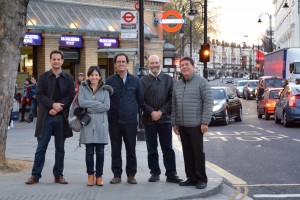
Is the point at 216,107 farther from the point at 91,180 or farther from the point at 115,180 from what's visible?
the point at 91,180

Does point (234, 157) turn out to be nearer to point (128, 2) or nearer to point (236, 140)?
point (236, 140)

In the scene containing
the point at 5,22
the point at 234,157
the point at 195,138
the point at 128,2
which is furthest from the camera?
the point at 128,2

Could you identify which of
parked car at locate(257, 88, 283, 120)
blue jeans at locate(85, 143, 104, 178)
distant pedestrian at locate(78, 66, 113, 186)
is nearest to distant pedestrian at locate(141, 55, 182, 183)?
distant pedestrian at locate(78, 66, 113, 186)

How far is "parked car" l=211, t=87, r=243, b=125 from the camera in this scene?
22984mm

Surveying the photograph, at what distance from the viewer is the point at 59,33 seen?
3106cm

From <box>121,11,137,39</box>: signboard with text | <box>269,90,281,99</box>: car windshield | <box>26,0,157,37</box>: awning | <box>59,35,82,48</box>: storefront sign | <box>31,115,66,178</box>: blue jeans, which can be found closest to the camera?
<box>31,115,66,178</box>: blue jeans

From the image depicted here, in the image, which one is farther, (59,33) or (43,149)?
(59,33)

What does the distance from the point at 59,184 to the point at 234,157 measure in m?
5.35

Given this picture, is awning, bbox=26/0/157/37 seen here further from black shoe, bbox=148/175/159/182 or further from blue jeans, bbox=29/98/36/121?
black shoe, bbox=148/175/159/182

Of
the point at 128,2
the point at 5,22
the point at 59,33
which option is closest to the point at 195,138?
the point at 5,22

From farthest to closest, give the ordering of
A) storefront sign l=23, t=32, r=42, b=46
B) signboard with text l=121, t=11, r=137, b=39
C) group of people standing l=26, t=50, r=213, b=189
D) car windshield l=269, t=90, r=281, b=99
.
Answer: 1. storefront sign l=23, t=32, r=42, b=46
2. car windshield l=269, t=90, r=281, b=99
3. signboard with text l=121, t=11, r=137, b=39
4. group of people standing l=26, t=50, r=213, b=189

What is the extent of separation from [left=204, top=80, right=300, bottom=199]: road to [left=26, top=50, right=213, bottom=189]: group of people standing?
3.83 feet

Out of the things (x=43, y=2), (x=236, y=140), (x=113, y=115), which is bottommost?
(x=236, y=140)

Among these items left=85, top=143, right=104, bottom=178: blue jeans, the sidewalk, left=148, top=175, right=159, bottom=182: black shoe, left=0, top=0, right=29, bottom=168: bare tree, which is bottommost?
the sidewalk
